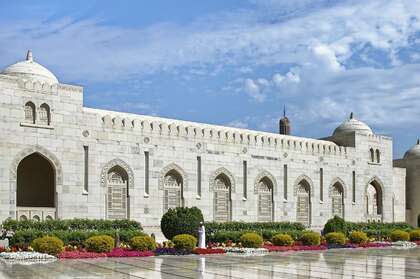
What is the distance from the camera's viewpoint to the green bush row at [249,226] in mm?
28031

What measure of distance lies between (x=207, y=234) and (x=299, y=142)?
12486 mm

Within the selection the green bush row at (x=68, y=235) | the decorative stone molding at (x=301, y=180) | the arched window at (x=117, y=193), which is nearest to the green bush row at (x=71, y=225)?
the green bush row at (x=68, y=235)

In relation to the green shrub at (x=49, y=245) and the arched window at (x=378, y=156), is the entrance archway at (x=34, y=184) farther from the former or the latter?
the arched window at (x=378, y=156)

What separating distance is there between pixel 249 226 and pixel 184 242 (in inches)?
339

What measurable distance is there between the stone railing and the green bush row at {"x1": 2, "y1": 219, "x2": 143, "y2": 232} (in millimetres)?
1506

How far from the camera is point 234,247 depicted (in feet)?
79.3

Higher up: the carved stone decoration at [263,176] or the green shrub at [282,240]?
the carved stone decoration at [263,176]

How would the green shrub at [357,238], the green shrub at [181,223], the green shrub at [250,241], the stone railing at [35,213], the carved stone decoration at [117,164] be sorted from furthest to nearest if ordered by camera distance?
1. the green shrub at [357,238]
2. the carved stone decoration at [117,164]
3. the stone railing at [35,213]
4. the green shrub at [250,241]
5. the green shrub at [181,223]

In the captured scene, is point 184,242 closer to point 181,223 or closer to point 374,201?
point 181,223

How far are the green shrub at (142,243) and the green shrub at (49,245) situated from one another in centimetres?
283

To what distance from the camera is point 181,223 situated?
24.1m

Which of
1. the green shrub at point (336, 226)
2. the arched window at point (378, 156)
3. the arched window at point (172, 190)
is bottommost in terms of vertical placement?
the green shrub at point (336, 226)

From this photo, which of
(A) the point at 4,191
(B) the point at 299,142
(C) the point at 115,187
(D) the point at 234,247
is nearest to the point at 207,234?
(D) the point at 234,247

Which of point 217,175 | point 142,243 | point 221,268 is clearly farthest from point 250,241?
point 217,175
